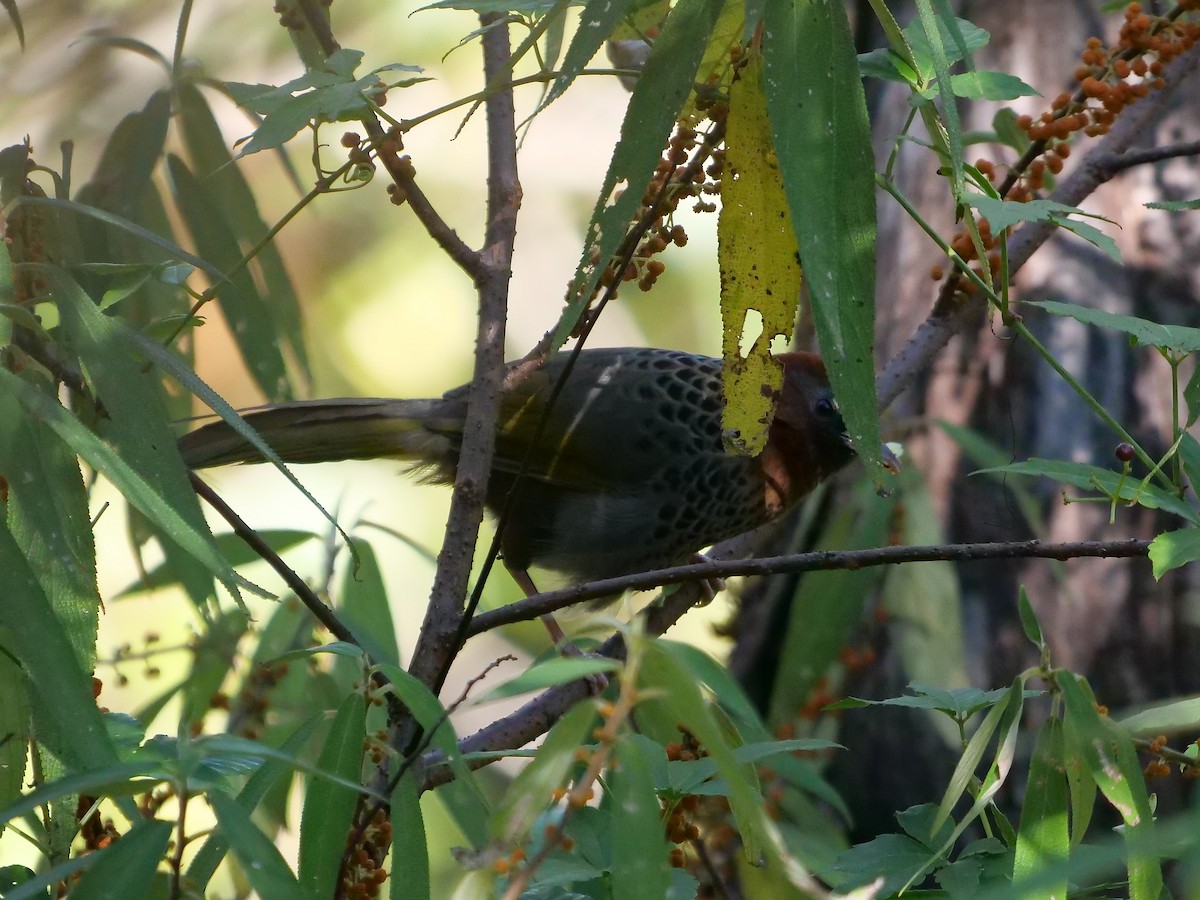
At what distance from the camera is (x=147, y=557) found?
3402 millimetres

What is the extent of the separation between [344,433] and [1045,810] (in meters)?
1.95

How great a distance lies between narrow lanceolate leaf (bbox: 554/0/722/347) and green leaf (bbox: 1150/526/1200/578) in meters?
0.64

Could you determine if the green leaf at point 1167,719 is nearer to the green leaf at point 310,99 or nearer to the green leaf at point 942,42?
the green leaf at point 942,42

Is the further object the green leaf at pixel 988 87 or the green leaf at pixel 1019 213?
the green leaf at pixel 988 87

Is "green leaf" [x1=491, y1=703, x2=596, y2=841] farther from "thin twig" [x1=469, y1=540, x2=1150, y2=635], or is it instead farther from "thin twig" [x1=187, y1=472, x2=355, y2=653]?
"thin twig" [x1=187, y1=472, x2=355, y2=653]

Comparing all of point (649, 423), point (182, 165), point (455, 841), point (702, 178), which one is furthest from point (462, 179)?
point (702, 178)

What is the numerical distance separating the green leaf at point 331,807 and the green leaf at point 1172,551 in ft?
2.65

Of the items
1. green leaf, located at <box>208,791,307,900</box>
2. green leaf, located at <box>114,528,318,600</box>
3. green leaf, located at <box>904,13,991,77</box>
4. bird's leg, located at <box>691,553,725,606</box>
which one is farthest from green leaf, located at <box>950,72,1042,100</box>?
bird's leg, located at <box>691,553,725,606</box>

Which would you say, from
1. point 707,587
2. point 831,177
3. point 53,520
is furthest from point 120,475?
point 707,587

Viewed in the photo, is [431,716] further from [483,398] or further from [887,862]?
[483,398]

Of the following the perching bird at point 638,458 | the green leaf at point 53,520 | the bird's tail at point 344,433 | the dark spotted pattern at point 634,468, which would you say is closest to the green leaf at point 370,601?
the bird's tail at point 344,433

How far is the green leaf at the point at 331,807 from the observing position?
111 centimetres

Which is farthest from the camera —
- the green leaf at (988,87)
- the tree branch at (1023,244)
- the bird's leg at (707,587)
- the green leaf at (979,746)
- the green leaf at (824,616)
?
the green leaf at (824,616)

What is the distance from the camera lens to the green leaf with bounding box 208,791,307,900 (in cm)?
92
